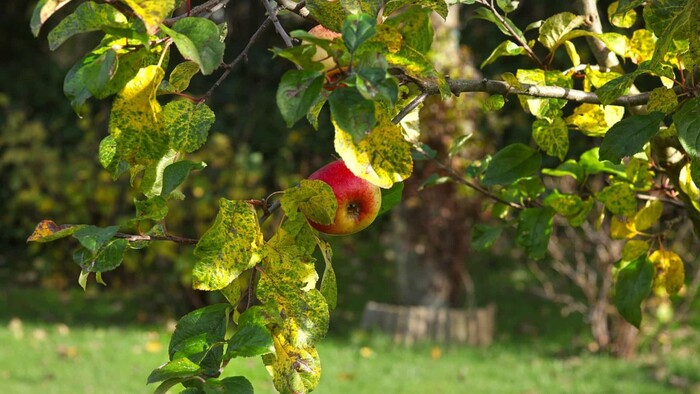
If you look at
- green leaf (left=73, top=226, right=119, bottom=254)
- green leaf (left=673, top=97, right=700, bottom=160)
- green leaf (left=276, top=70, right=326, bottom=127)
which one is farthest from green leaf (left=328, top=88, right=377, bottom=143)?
green leaf (left=673, top=97, right=700, bottom=160)

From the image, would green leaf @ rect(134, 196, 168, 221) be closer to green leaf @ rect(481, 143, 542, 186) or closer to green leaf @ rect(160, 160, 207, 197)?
green leaf @ rect(160, 160, 207, 197)

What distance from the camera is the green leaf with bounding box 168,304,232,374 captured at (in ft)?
2.83

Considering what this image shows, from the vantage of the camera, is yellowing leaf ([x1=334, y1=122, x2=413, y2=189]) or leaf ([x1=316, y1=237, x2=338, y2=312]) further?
leaf ([x1=316, y1=237, x2=338, y2=312])

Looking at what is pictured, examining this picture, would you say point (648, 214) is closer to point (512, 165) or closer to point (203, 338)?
point (512, 165)

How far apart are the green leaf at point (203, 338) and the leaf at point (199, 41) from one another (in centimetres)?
28

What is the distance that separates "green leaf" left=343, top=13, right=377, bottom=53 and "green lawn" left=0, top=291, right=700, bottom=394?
3279 millimetres

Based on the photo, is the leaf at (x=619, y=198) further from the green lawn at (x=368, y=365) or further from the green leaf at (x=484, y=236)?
the green lawn at (x=368, y=365)

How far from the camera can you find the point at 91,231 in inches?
32.9

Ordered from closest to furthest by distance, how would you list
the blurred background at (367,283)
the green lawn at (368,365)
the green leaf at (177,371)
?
the green leaf at (177,371), the green lawn at (368,365), the blurred background at (367,283)

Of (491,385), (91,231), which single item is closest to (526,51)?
(91,231)

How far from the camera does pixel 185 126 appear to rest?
872mm

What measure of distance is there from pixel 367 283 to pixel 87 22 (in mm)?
5919

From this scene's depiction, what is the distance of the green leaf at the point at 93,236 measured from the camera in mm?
806

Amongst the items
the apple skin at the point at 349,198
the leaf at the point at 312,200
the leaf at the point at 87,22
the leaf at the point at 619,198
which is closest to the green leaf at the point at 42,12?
the leaf at the point at 87,22
